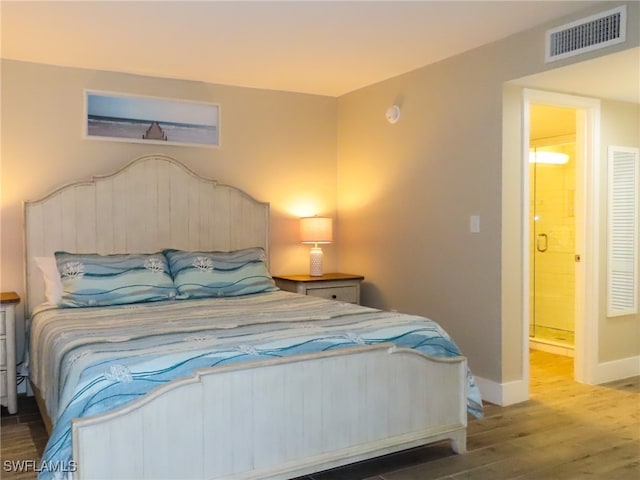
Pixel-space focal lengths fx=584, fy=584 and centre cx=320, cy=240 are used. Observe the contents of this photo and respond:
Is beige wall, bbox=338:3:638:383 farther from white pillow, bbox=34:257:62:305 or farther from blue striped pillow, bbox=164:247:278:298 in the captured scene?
white pillow, bbox=34:257:62:305

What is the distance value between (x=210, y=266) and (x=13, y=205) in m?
1.38

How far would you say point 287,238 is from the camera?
5012mm

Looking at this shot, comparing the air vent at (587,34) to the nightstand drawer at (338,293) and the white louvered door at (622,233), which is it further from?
the nightstand drawer at (338,293)

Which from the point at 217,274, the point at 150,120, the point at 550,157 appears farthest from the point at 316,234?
the point at 550,157

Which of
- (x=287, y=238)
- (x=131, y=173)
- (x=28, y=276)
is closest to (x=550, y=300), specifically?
(x=287, y=238)

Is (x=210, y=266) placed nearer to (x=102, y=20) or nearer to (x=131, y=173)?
(x=131, y=173)

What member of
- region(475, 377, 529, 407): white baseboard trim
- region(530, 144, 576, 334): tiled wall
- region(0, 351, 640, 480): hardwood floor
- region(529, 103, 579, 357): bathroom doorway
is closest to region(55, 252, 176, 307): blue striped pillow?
region(0, 351, 640, 480): hardwood floor

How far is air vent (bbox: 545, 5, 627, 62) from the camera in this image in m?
2.96

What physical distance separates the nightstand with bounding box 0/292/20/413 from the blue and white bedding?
120 mm

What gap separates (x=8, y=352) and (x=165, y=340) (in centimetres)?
151

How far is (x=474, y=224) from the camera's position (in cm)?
385

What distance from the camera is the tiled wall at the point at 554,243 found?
541 cm

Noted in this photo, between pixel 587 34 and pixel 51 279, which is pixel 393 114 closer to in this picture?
pixel 587 34

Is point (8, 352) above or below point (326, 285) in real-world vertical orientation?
below
